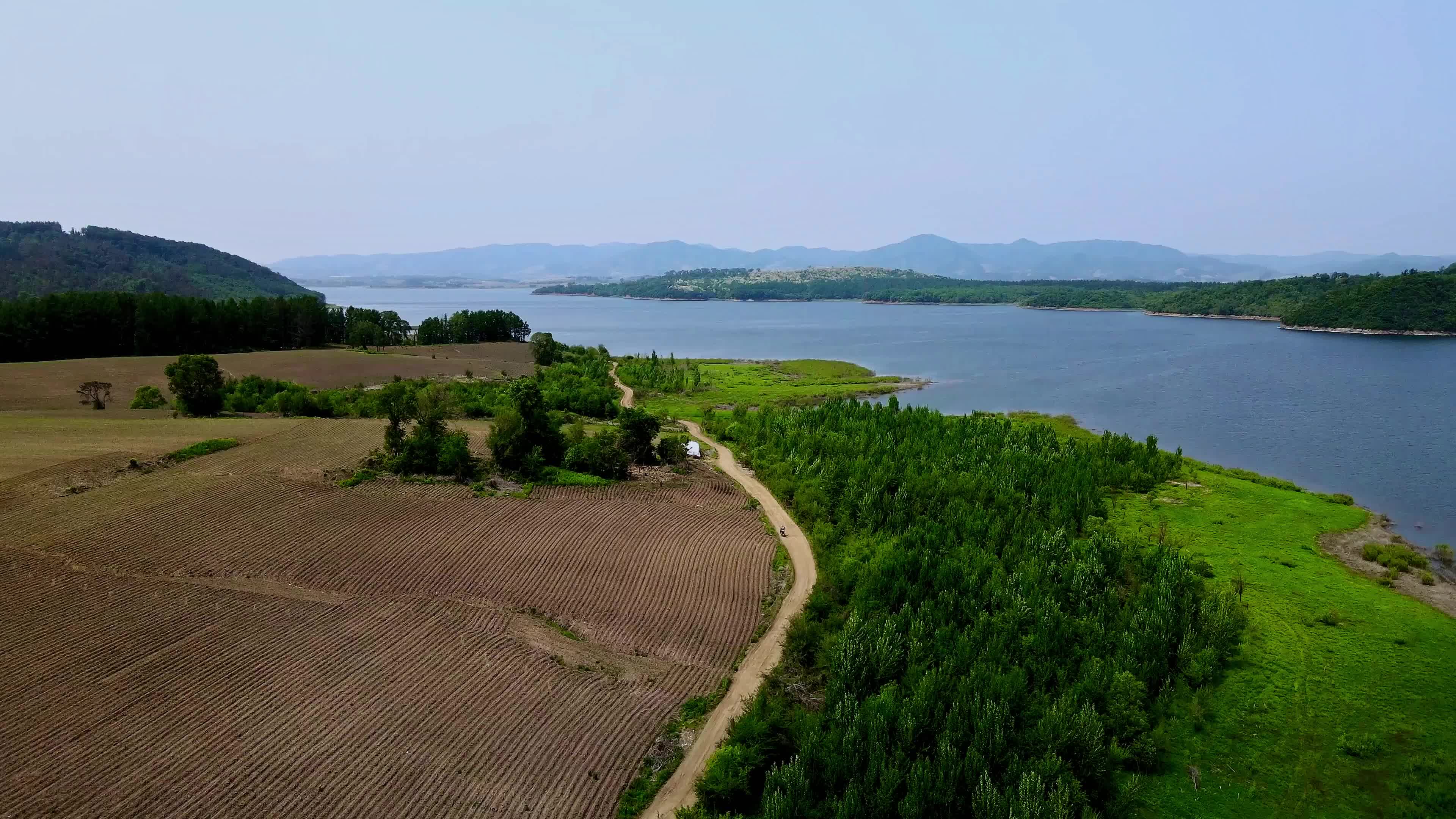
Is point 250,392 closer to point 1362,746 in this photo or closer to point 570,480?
point 570,480

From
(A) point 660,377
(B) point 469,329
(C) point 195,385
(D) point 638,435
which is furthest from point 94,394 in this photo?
(B) point 469,329

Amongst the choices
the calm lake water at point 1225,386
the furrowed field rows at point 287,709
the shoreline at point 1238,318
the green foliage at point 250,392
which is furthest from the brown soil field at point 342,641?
the shoreline at point 1238,318

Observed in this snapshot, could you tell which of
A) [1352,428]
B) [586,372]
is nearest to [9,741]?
[586,372]

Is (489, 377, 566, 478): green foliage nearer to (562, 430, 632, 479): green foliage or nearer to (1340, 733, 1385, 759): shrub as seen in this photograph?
(562, 430, 632, 479): green foliage

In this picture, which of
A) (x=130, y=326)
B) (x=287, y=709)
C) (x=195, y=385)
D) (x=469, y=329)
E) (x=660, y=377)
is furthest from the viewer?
(x=469, y=329)

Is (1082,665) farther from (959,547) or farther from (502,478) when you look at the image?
(502,478)

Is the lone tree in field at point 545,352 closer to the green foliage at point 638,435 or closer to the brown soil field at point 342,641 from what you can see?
the green foliage at point 638,435
